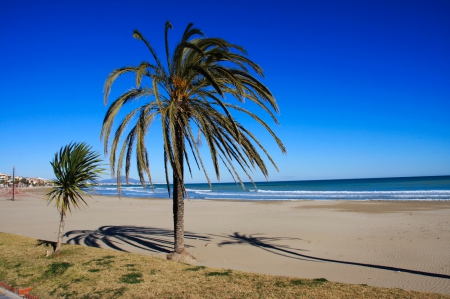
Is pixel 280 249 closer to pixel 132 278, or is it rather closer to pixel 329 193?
pixel 132 278

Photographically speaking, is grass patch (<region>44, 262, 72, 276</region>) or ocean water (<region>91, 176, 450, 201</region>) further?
ocean water (<region>91, 176, 450, 201</region>)

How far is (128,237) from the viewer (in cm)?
1281

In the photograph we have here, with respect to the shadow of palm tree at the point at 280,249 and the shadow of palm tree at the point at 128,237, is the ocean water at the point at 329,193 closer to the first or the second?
the shadow of palm tree at the point at 128,237

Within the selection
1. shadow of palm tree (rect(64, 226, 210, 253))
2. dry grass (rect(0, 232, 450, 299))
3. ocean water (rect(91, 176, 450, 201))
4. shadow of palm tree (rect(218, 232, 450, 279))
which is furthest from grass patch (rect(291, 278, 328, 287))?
ocean water (rect(91, 176, 450, 201))

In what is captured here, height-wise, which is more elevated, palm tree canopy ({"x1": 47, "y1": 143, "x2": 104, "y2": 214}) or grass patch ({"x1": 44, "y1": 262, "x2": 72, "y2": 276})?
palm tree canopy ({"x1": 47, "y1": 143, "x2": 104, "y2": 214})

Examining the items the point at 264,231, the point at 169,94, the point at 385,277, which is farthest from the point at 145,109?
the point at 264,231

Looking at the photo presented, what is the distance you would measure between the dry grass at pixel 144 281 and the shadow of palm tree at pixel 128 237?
134 inches

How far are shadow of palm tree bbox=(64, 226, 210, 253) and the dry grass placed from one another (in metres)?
3.40

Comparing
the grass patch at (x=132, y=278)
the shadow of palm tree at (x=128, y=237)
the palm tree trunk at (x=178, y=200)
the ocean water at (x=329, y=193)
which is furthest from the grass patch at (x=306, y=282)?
the ocean water at (x=329, y=193)

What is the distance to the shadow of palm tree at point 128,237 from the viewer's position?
440 inches

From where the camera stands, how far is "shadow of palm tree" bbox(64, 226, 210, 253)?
11.2 meters

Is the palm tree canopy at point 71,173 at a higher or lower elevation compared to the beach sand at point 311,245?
higher

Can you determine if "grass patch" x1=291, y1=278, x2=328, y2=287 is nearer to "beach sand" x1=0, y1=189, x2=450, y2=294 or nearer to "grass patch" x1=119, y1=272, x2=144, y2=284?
"beach sand" x1=0, y1=189, x2=450, y2=294

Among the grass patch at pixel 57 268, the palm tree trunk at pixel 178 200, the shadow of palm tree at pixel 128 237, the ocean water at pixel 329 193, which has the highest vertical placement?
the palm tree trunk at pixel 178 200
